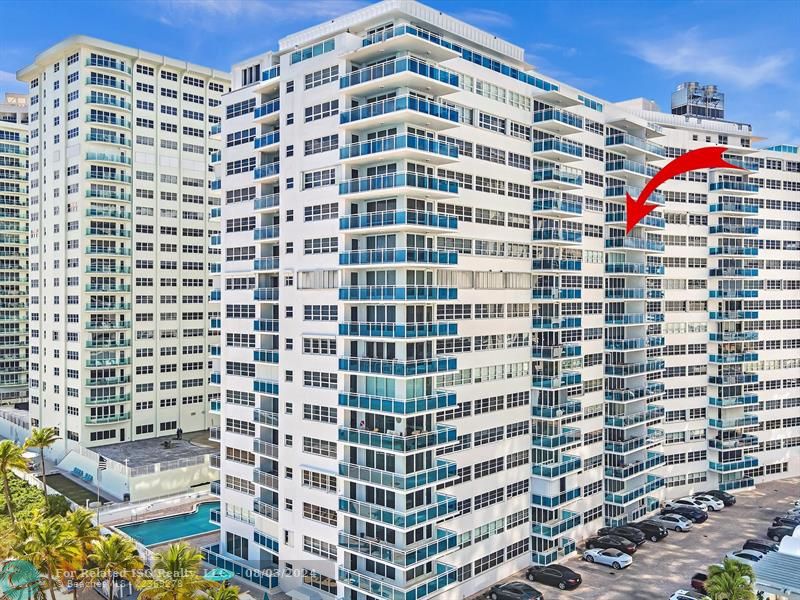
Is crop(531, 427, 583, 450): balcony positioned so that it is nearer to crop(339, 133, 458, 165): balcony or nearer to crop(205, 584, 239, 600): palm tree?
crop(339, 133, 458, 165): balcony

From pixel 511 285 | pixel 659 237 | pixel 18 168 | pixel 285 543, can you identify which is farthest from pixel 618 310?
pixel 18 168

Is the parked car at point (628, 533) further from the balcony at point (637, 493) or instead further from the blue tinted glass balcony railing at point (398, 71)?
the blue tinted glass balcony railing at point (398, 71)

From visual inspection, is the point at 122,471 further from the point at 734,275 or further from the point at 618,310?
the point at 734,275

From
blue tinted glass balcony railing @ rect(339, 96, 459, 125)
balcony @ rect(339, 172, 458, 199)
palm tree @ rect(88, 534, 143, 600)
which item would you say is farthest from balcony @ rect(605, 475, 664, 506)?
palm tree @ rect(88, 534, 143, 600)

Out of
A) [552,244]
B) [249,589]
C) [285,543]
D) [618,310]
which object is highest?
[552,244]

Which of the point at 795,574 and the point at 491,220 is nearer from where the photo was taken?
the point at 795,574

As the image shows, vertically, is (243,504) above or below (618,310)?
below

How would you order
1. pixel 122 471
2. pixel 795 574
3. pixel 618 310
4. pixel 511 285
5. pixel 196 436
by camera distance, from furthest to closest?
pixel 196 436, pixel 122 471, pixel 618 310, pixel 511 285, pixel 795 574
